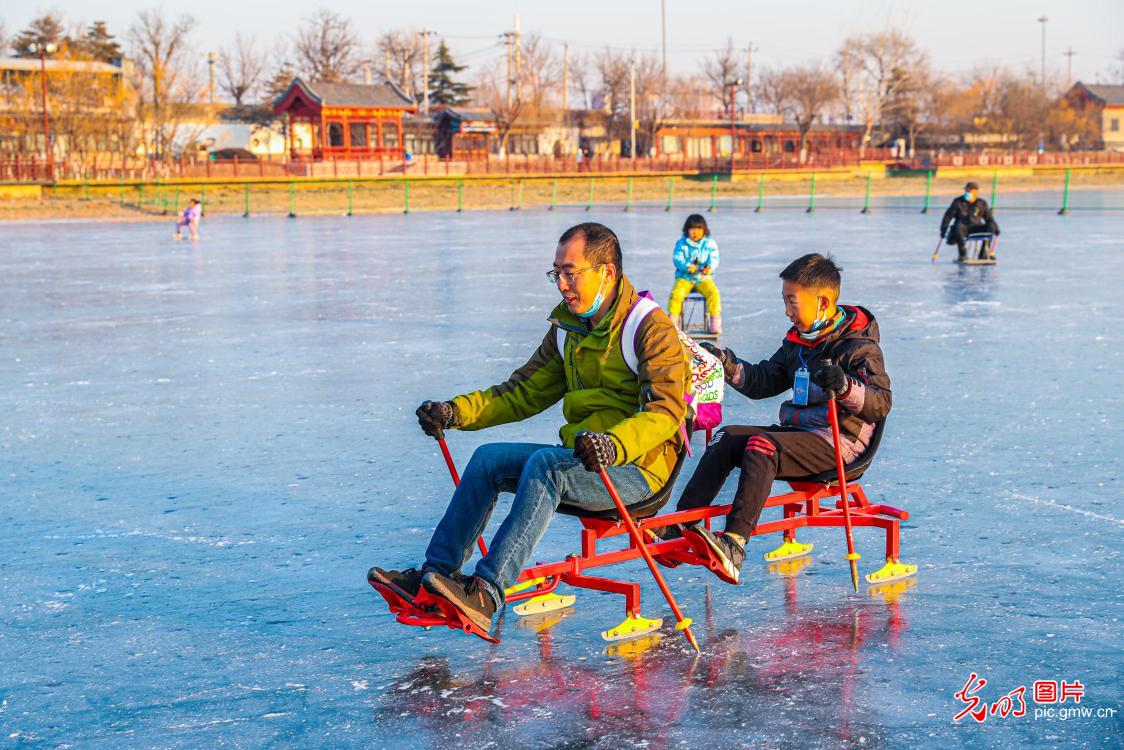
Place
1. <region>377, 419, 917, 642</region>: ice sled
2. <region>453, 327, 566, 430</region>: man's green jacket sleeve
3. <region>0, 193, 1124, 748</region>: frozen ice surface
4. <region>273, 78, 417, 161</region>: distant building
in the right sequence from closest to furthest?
<region>0, 193, 1124, 748</region>: frozen ice surface < <region>377, 419, 917, 642</region>: ice sled < <region>453, 327, 566, 430</region>: man's green jacket sleeve < <region>273, 78, 417, 161</region>: distant building

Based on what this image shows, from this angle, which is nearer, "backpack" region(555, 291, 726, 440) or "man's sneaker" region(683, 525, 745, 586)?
"man's sneaker" region(683, 525, 745, 586)

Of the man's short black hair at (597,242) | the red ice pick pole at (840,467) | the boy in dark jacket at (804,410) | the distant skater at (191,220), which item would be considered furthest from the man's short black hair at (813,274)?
the distant skater at (191,220)

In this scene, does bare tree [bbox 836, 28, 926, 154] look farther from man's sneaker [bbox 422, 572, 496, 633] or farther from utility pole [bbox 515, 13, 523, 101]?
man's sneaker [bbox 422, 572, 496, 633]

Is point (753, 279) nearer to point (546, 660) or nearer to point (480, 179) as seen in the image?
point (546, 660)

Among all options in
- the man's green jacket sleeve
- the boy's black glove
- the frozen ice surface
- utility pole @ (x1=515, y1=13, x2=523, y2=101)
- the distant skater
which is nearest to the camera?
the frozen ice surface

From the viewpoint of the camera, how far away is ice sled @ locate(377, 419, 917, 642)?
13.8 ft

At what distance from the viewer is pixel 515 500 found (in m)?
4.15

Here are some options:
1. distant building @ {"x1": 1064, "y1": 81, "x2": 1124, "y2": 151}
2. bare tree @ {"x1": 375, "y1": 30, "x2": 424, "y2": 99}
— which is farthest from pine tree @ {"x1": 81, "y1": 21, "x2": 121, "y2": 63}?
distant building @ {"x1": 1064, "y1": 81, "x2": 1124, "y2": 151}

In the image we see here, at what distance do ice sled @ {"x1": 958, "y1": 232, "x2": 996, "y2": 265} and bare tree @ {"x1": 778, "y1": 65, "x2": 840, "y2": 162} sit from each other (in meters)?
65.6

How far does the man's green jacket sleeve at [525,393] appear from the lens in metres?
4.63

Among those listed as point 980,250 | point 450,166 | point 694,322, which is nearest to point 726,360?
point 694,322

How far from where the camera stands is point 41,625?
180 inches

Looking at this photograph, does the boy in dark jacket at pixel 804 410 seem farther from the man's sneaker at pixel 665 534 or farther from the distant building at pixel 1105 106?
the distant building at pixel 1105 106

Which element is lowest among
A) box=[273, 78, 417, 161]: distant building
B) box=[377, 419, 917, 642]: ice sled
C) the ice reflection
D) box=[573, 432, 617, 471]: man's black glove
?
the ice reflection
